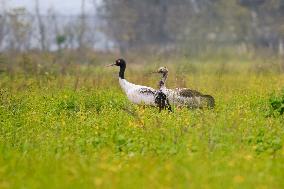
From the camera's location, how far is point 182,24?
5438cm

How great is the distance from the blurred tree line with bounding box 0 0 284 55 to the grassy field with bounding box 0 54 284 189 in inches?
1268

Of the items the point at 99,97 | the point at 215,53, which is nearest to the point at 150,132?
the point at 99,97

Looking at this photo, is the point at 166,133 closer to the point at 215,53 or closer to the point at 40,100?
the point at 40,100

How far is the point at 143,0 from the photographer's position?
53.6 metres

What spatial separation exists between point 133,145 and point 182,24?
148 feet

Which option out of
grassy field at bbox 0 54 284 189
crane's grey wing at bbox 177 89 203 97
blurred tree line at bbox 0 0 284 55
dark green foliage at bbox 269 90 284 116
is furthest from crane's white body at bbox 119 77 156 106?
blurred tree line at bbox 0 0 284 55

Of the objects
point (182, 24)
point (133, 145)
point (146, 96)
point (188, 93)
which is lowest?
point (182, 24)

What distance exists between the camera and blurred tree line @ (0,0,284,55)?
50.1m

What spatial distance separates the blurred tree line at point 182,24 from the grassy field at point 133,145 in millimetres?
32212

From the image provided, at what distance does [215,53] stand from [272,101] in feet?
107

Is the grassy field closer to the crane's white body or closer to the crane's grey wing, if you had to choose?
the crane's white body

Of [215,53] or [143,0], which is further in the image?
[143,0]

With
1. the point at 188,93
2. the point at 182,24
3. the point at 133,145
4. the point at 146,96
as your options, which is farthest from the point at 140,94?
the point at 182,24

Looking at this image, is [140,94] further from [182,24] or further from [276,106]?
[182,24]
